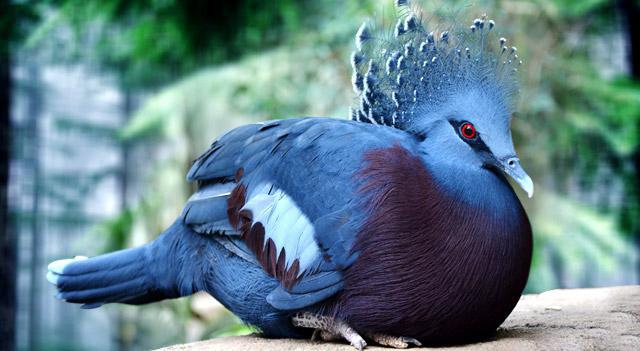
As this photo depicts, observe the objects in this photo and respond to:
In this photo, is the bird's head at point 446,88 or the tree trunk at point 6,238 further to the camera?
the tree trunk at point 6,238

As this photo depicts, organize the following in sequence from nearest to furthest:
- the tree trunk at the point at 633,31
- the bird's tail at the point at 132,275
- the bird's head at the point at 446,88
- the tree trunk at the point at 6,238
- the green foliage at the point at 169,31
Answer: the bird's head at the point at 446,88
the bird's tail at the point at 132,275
the tree trunk at the point at 6,238
the tree trunk at the point at 633,31
the green foliage at the point at 169,31

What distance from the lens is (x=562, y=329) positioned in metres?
1.98

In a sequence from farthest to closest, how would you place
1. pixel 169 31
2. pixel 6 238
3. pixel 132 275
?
pixel 169 31, pixel 6 238, pixel 132 275

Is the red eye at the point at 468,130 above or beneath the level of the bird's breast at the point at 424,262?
above

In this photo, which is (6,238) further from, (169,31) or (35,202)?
(169,31)

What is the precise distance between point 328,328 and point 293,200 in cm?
35

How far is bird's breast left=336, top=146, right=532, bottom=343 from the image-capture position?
5.64 ft

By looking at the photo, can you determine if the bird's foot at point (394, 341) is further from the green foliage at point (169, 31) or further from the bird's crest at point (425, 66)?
the green foliage at point (169, 31)

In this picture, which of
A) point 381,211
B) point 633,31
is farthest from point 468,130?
point 633,31

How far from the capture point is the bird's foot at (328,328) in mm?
1777

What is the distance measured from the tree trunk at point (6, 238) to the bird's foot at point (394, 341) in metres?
3.41

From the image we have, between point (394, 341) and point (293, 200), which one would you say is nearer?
point (394, 341)

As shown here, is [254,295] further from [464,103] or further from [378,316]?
[464,103]

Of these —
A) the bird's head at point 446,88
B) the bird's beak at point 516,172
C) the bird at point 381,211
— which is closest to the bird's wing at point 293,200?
the bird at point 381,211
